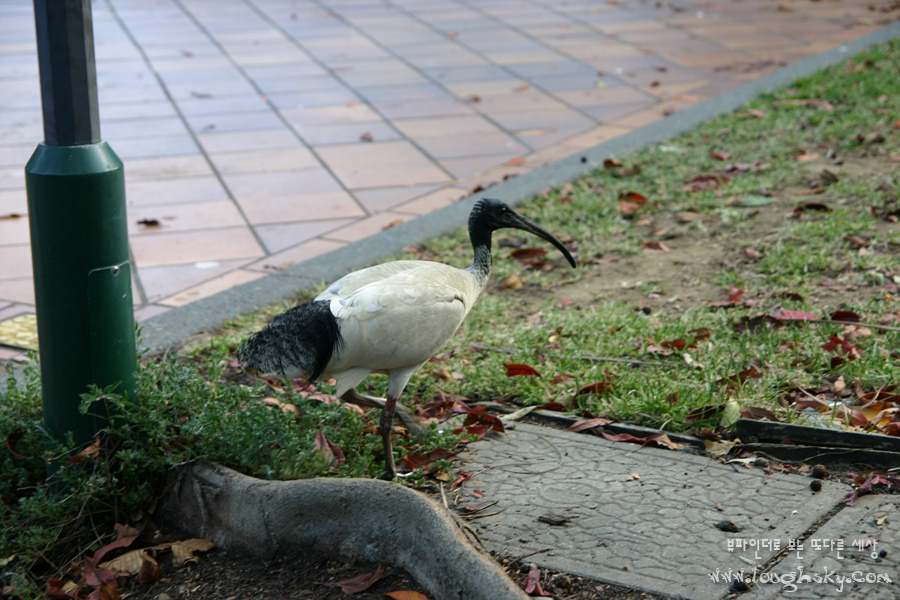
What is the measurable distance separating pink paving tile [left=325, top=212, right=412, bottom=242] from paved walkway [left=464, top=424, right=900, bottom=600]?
2559mm

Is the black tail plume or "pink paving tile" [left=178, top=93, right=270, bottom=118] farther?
"pink paving tile" [left=178, top=93, right=270, bottom=118]

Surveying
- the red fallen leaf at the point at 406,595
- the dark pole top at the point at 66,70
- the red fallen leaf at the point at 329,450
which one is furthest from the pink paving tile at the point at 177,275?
the red fallen leaf at the point at 406,595

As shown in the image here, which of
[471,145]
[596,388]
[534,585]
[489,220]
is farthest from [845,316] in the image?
[471,145]

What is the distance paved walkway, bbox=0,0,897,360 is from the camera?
5.55 meters

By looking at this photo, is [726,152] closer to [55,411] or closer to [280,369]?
[280,369]

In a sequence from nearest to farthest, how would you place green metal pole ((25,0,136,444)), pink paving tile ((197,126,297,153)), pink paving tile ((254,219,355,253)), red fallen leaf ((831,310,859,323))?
green metal pole ((25,0,136,444)) → red fallen leaf ((831,310,859,323)) → pink paving tile ((254,219,355,253)) → pink paving tile ((197,126,297,153))

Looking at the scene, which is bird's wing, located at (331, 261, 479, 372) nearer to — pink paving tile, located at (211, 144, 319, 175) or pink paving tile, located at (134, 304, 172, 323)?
pink paving tile, located at (134, 304, 172, 323)

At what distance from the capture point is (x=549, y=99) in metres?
7.93

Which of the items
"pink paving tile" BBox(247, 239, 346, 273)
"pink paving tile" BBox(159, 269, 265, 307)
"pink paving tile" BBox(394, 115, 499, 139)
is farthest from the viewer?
"pink paving tile" BBox(394, 115, 499, 139)

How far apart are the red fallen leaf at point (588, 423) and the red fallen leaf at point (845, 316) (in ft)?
4.43

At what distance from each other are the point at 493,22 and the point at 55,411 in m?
9.15

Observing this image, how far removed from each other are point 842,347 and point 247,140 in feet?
16.1

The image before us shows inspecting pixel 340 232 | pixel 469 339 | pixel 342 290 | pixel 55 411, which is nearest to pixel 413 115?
pixel 340 232

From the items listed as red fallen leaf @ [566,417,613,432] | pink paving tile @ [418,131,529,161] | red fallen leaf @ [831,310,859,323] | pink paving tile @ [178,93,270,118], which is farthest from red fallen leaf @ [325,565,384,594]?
pink paving tile @ [178,93,270,118]
